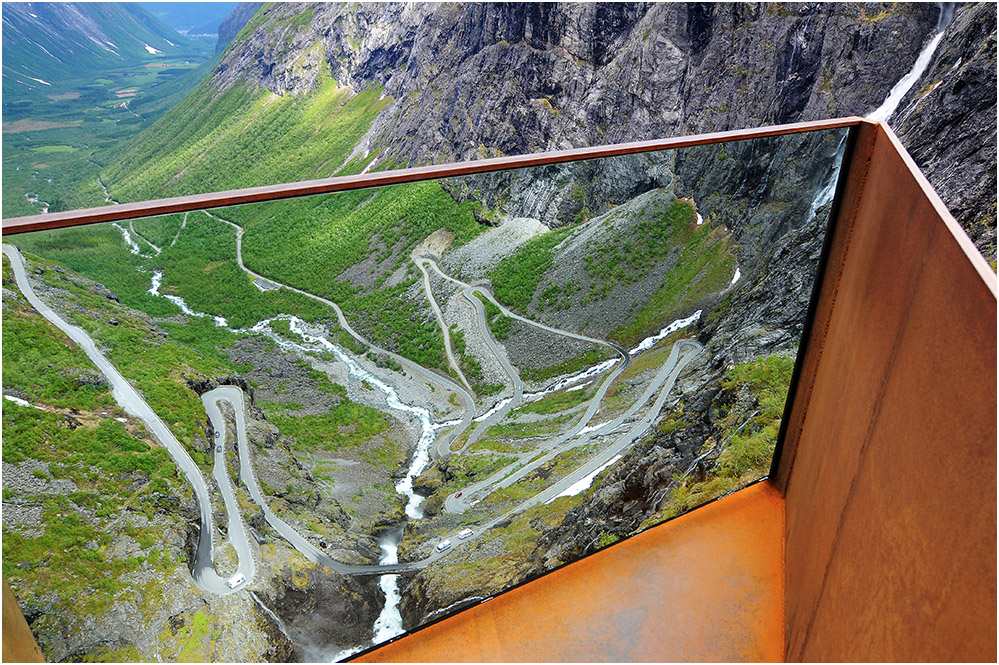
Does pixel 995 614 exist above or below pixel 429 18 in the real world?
below

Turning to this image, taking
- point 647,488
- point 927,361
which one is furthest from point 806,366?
point 927,361

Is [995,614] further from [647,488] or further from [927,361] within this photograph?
[647,488]

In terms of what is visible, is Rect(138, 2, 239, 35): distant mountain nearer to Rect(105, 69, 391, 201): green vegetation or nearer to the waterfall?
Rect(105, 69, 391, 201): green vegetation

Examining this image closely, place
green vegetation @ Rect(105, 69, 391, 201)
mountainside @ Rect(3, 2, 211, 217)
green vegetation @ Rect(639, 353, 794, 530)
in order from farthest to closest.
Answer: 1. mountainside @ Rect(3, 2, 211, 217)
2. green vegetation @ Rect(105, 69, 391, 201)
3. green vegetation @ Rect(639, 353, 794, 530)

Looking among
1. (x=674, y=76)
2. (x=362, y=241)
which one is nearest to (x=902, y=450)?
(x=362, y=241)

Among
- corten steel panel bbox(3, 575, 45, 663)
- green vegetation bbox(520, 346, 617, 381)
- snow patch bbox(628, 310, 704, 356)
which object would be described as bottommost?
corten steel panel bbox(3, 575, 45, 663)

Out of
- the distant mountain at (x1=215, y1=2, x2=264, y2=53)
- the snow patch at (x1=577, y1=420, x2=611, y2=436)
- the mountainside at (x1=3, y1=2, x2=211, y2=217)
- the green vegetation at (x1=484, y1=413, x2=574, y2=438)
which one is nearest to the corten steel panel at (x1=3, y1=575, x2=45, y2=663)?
the green vegetation at (x1=484, y1=413, x2=574, y2=438)

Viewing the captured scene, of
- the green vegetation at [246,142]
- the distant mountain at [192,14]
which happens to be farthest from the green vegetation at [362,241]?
the distant mountain at [192,14]
